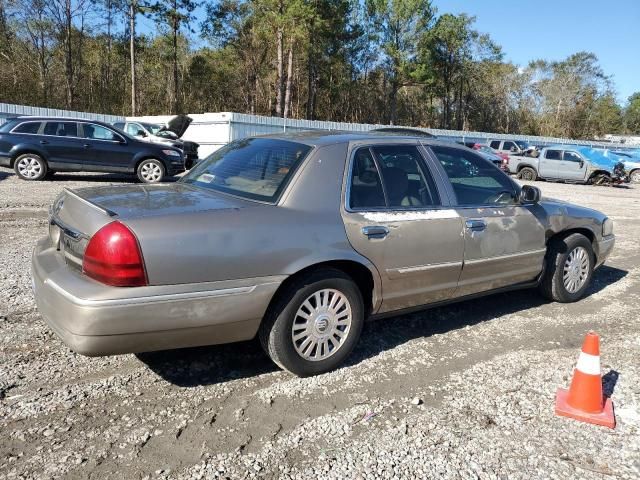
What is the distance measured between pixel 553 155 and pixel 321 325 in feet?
76.0

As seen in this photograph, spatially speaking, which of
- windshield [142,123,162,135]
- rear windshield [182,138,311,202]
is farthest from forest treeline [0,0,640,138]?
rear windshield [182,138,311,202]

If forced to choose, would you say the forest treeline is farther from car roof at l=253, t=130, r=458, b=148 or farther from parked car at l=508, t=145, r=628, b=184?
car roof at l=253, t=130, r=458, b=148

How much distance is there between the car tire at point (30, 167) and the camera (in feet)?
41.4

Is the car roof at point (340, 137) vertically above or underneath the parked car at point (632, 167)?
above

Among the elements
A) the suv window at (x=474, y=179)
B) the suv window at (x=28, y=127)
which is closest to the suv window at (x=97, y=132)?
the suv window at (x=28, y=127)

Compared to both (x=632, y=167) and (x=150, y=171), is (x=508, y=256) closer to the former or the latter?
(x=150, y=171)

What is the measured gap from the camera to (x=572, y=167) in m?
23.1

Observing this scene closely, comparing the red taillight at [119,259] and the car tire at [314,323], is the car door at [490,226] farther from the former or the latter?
the red taillight at [119,259]

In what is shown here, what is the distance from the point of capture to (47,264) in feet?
10.5

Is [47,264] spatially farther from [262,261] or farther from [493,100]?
[493,100]

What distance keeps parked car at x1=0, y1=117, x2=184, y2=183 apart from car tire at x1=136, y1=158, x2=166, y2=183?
7.7 inches

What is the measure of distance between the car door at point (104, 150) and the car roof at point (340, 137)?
1021 cm

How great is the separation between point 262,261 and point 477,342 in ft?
6.80

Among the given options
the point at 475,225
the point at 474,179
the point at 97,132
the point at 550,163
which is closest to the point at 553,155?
the point at 550,163
